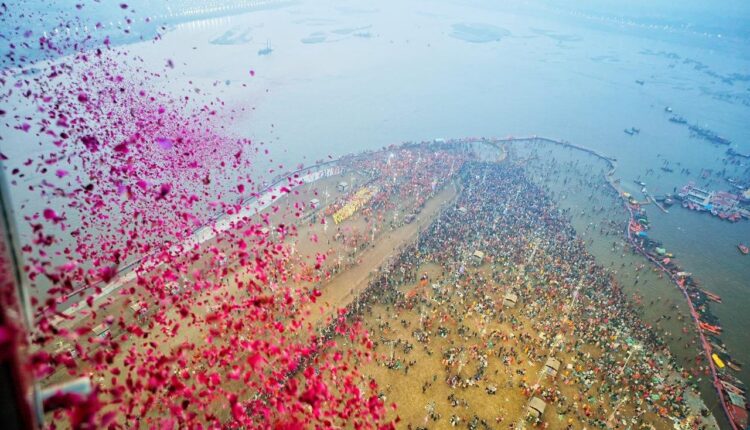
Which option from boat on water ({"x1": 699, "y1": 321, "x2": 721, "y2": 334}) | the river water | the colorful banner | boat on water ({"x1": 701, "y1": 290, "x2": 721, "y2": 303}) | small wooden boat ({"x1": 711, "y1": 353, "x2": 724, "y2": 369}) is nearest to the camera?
small wooden boat ({"x1": 711, "y1": 353, "x2": 724, "y2": 369})

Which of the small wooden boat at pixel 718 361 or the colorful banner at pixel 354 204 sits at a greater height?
the colorful banner at pixel 354 204

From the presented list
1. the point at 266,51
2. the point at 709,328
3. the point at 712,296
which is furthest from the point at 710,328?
the point at 266,51

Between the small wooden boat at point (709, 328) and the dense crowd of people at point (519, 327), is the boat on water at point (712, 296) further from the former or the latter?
the dense crowd of people at point (519, 327)

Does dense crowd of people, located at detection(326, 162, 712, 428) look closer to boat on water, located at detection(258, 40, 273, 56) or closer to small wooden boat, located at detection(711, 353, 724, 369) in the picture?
small wooden boat, located at detection(711, 353, 724, 369)

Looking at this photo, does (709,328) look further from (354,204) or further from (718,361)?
(354,204)

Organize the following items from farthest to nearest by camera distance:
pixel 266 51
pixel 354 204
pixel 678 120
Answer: pixel 266 51 < pixel 678 120 < pixel 354 204

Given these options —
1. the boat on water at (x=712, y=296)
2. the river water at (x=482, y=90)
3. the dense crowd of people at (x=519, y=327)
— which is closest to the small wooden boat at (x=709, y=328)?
the river water at (x=482, y=90)

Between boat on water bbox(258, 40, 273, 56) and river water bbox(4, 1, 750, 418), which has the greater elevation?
boat on water bbox(258, 40, 273, 56)

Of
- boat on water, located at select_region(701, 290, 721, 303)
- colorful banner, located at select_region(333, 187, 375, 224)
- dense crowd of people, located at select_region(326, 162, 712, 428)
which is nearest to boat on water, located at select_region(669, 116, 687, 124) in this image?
boat on water, located at select_region(701, 290, 721, 303)
